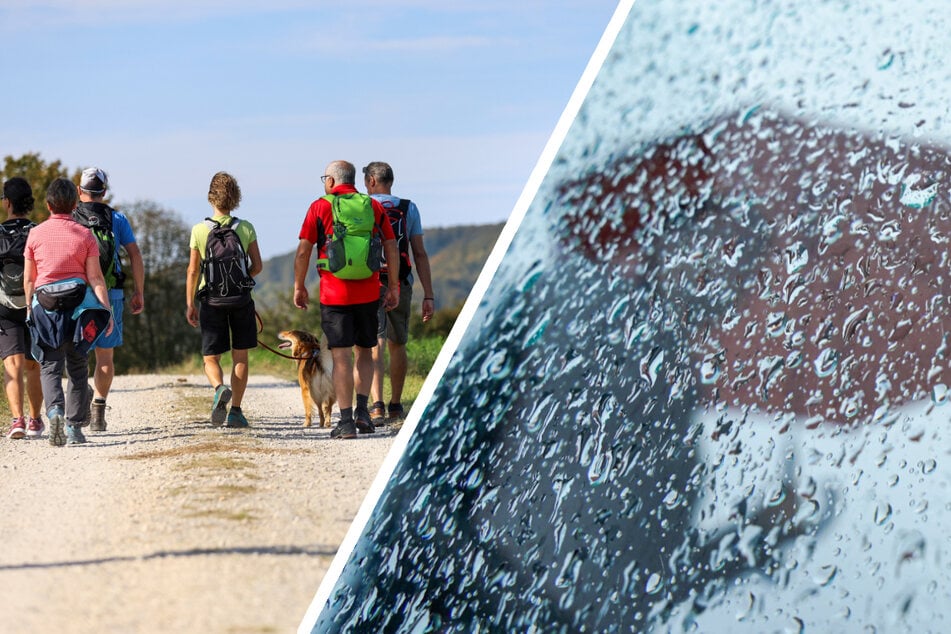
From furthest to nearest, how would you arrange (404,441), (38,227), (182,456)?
(38,227)
(182,456)
(404,441)

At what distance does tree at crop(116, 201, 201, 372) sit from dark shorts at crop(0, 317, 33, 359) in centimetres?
2579

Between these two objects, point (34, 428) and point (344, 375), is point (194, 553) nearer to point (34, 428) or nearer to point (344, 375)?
point (344, 375)

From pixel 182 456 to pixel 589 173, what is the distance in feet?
10.3

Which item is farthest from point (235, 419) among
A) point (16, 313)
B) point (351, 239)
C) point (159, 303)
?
point (159, 303)

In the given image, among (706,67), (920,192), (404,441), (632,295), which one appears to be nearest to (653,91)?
(706,67)

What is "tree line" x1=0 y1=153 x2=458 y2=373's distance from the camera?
108ft

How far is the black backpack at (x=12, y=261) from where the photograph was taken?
20.9ft

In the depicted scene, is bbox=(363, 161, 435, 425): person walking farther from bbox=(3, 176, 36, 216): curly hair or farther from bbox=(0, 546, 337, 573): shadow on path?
bbox=(0, 546, 337, 573): shadow on path

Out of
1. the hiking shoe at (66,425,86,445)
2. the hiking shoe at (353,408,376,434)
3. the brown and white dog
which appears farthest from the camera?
the brown and white dog

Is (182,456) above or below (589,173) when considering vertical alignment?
below

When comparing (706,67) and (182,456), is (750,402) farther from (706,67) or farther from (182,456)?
(182,456)

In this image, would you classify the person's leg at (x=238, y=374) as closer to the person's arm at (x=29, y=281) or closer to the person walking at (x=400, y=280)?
the person walking at (x=400, y=280)

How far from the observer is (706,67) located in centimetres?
324

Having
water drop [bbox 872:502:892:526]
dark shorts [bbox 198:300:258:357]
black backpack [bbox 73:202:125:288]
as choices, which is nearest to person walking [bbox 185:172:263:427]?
dark shorts [bbox 198:300:258:357]
